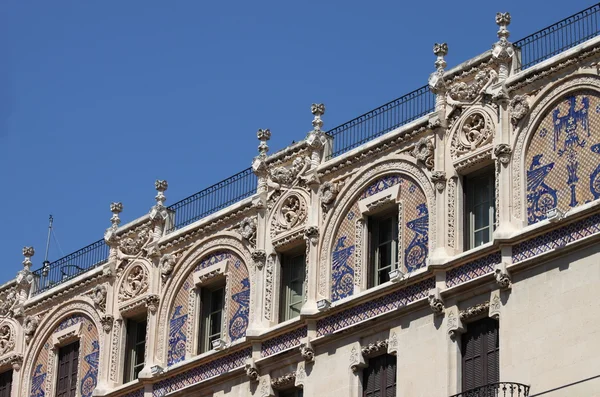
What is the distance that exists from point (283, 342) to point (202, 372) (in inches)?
107

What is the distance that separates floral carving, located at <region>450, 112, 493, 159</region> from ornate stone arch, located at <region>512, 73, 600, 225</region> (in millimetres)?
860

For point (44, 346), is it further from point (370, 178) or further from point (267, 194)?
point (370, 178)

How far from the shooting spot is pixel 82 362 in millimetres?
48469

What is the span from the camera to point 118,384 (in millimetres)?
46969

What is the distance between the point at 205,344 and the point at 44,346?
20.7ft

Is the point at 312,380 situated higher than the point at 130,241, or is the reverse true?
the point at 130,241

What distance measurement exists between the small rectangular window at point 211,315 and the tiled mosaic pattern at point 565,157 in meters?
9.55

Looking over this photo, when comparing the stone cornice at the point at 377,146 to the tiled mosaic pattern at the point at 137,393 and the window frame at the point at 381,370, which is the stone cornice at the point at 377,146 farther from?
the tiled mosaic pattern at the point at 137,393

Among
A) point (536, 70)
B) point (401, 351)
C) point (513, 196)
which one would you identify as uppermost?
point (536, 70)

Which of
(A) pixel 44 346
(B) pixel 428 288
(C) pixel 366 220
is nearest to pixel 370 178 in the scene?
(C) pixel 366 220

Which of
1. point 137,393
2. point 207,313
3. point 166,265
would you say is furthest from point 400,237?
point 137,393

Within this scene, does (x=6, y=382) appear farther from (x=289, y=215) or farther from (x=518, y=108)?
(x=518, y=108)

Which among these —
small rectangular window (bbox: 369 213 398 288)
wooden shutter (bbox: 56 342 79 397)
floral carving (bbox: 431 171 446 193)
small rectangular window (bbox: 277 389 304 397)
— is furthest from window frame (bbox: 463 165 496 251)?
wooden shutter (bbox: 56 342 79 397)

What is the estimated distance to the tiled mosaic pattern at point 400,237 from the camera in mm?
40938
